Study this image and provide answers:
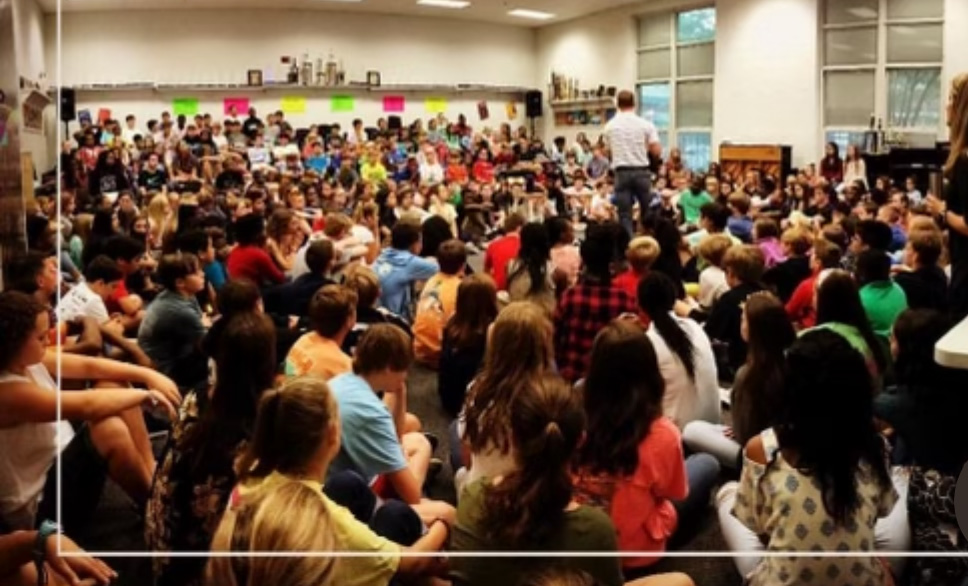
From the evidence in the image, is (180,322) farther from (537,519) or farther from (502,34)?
(502,34)

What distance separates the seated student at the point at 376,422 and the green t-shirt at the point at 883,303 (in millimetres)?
1895

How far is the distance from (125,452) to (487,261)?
2.84 meters

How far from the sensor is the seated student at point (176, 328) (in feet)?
11.2

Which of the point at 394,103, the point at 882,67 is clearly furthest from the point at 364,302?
the point at 394,103

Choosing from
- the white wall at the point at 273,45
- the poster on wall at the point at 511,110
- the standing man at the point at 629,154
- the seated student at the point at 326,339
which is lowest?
the seated student at the point at 326,339

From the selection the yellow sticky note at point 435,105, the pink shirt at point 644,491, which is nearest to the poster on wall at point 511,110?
the yellow sticky note at point 435,105

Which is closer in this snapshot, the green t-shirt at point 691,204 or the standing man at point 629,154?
the standing man at point 629,154

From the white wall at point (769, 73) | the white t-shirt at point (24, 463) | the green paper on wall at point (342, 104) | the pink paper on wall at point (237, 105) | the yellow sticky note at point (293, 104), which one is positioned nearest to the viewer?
the white t-shirt at point (24, 463)

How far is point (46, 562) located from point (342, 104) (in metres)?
12.7

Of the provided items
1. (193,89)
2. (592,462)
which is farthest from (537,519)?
(193,89)

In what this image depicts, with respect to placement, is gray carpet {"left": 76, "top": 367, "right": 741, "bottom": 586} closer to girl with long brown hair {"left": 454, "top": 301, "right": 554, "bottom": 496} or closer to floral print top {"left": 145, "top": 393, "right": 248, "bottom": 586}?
floral print top {"left": 145, "top": 393, "right": 248, "bottom": 586}

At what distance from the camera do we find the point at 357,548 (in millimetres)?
1621

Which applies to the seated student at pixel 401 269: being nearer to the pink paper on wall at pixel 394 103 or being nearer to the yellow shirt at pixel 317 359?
the yellow shirt at pixel 317 359

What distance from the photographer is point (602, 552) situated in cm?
167
